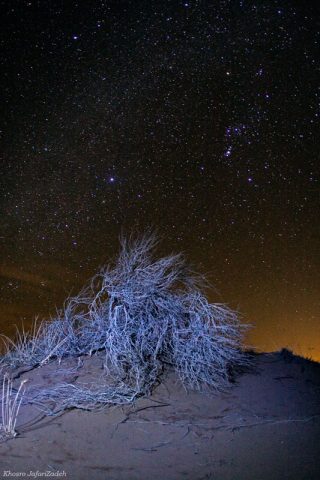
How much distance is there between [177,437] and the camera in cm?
537

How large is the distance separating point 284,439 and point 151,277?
392 centimetres

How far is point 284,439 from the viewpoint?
5.29 m

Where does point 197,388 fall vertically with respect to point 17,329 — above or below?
below

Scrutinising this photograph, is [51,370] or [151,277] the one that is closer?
[51,370]

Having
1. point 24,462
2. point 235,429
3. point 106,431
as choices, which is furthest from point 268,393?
point 24,462

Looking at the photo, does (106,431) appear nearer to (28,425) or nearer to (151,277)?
(28,425)

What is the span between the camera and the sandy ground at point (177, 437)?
4.47 meters

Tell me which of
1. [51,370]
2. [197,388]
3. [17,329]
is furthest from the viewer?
[17,329]

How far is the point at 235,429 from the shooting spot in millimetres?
5629

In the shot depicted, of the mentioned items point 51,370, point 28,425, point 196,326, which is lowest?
point 28,425

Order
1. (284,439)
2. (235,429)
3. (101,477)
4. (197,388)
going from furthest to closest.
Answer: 1. (197,388)
2. (235,429)
3. (284,439)
4. (101,477)

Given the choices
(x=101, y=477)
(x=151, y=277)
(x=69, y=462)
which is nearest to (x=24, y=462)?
(x=69, y=462)

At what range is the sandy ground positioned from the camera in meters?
4.47

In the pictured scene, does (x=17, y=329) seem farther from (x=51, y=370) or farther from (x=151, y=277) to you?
(x=151, y=277)
